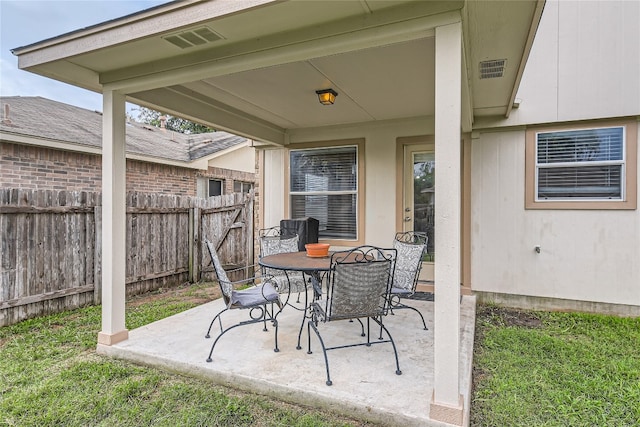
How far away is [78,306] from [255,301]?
3076 millimetres

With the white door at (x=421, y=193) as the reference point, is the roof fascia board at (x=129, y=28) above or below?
above

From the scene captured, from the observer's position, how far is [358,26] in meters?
2.38

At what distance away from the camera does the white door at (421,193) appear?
5.37 metres

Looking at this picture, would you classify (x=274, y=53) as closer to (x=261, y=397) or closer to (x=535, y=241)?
(x=261, y=397)

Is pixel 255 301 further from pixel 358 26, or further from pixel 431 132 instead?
pixel 431 132

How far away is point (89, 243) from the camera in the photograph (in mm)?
4836

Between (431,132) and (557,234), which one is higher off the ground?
(431,132)

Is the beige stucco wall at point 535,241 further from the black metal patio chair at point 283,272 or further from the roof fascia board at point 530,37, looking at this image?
the black metal patio chair at point 283,272

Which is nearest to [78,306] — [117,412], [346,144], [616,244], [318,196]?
[117,412]

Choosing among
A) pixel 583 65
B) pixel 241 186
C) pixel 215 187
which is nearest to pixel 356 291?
pixel 583 65

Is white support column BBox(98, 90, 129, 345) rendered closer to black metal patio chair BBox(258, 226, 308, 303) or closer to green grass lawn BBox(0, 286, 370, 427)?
green grass lawn BBox(0, 286, 370, 427)

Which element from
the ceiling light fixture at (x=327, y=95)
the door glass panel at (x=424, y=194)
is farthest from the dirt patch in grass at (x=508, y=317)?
the ceiling light fixture at (x=327, y=95)

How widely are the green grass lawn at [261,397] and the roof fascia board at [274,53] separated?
2.50m

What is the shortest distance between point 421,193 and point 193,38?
383 cm
